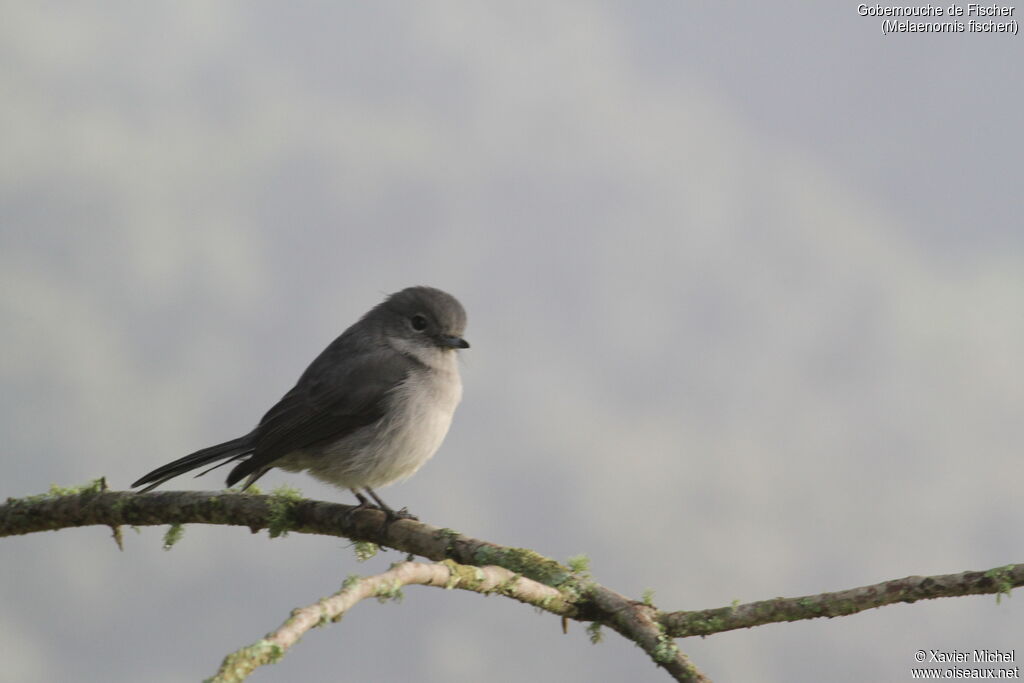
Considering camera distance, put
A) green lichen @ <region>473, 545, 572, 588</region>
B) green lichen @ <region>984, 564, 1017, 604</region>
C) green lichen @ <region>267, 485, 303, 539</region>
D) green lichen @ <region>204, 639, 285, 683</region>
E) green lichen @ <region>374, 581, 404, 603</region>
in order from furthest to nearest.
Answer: green lichen @ <region>267, 485, 303, 539</region> < green lichen @ <region>473, 545, 572, 588</region> < green lichen @ <region>984, 564, 1017, 604</region> < green lichen @ <region>374, 581, 404, 603</region> < green lichen @ <region>204, 639, 285, 683</region>

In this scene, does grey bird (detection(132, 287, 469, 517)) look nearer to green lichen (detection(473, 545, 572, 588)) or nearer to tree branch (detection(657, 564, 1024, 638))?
green lichen (detection(473, 545, 572, 588))

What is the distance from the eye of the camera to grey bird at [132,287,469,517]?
265 inches

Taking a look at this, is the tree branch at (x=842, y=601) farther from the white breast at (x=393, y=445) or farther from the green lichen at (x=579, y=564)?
the white breast at (x=393, y=445)

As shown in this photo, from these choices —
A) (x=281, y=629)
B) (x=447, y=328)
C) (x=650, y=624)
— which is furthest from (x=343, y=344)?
(x=281, y=629)

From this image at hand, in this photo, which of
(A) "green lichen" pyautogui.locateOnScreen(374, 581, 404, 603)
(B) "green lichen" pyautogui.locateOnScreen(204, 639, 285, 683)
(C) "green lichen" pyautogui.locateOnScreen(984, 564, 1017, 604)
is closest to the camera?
(B) "green lichen" pyautogui.locateOnScreen(204, 639, 285, 683)

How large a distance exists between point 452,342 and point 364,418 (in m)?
0.91

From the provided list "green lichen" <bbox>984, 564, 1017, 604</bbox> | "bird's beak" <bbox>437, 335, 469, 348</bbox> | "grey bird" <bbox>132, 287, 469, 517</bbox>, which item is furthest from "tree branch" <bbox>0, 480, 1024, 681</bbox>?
"bird's beak" <bbox>437, 335, 469, 348</bbox>

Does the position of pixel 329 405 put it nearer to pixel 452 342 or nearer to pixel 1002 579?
pixel 452 342

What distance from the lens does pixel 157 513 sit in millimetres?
6062

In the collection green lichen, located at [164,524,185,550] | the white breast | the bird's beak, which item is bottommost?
green lichen, located at [164,524,185,550]

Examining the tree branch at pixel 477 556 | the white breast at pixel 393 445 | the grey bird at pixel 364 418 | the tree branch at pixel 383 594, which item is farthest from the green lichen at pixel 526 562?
the white breast at pixel 393 445

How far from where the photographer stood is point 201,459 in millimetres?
6727

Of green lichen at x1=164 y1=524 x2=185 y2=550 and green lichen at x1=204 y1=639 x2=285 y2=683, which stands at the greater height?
green lichen at x1=164 y1=524 x2=185 y2=550

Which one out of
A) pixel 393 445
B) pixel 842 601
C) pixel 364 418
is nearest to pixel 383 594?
pixel 842 601
